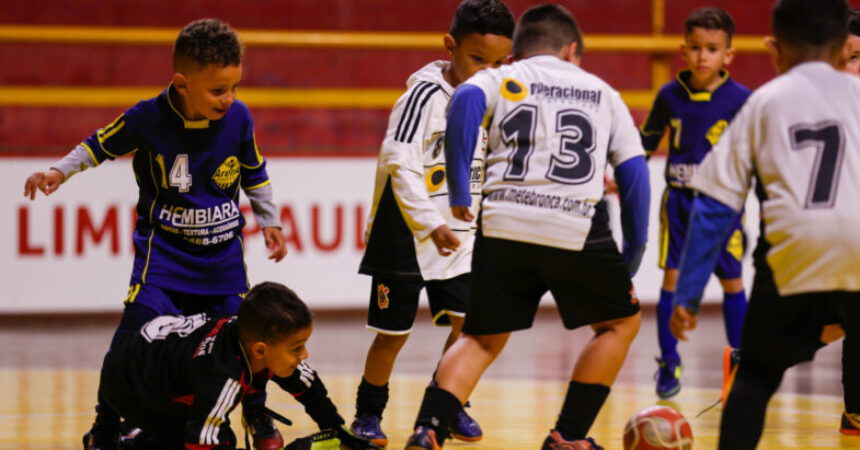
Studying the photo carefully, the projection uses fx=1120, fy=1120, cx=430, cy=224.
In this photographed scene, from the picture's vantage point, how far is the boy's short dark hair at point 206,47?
4316 millimetres

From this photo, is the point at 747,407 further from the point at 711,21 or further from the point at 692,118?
the point at 711,21

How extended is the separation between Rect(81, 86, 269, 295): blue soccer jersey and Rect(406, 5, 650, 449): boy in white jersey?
1.05 meters

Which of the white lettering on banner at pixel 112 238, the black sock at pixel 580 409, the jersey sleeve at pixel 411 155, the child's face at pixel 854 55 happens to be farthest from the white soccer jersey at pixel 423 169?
the white lettering on banner at pixel 112 238

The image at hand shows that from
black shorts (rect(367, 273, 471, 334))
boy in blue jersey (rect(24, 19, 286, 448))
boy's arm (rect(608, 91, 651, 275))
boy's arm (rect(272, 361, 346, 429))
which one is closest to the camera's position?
boy's arm (rect(608, 91, 651, 275))

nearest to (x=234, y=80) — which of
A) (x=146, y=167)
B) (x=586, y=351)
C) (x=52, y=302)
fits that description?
(x=146, y=167)

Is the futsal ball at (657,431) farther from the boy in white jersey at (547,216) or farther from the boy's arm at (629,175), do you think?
the boy's arm at (629,175)

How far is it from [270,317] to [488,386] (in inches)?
108

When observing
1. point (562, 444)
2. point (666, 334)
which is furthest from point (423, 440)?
point (666, 334)

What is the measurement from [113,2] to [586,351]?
9.62m

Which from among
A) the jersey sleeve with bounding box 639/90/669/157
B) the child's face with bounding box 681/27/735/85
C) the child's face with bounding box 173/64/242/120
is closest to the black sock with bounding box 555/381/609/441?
the child's face with bounding box 173/64/242/120

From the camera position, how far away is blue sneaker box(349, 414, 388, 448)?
4633mm

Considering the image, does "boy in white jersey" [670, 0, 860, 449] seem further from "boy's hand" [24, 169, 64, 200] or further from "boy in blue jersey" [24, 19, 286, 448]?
"boy's hand" [24, 169, 64, 200]

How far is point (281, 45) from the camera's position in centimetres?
1166

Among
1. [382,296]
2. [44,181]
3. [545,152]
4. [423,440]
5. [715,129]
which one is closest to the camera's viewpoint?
[423,440]
